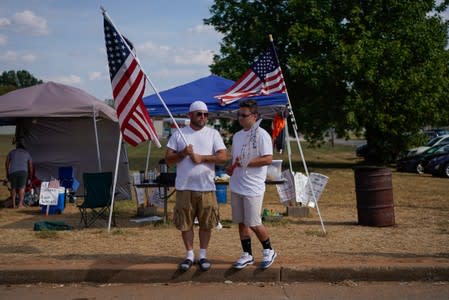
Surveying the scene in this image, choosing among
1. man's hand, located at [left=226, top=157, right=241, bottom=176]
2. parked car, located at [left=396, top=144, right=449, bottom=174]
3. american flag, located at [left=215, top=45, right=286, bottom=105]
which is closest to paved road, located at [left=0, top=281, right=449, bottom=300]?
man's hand, located at [left=226, top=157, right=241, bottom=176]

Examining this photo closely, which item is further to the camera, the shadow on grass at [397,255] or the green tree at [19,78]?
the green tree at [19,78]

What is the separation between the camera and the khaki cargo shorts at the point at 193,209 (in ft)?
23.0

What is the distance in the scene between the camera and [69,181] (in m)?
15.9

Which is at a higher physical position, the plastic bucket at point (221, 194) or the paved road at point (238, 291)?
the plastic bucket at point (221, 194)

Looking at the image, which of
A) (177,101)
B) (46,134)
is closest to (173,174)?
(177,101)

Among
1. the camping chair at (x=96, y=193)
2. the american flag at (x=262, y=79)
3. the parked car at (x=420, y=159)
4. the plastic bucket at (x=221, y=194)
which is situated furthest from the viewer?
the parked car at (x=420, y=159)

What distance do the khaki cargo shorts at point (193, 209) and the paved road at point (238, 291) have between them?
67 centimetres

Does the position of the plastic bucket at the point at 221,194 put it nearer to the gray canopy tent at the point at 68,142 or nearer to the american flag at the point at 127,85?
the gray canopy tent at the point at 68,142

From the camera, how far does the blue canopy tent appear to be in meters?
12.1

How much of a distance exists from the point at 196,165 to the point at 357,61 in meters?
20.3

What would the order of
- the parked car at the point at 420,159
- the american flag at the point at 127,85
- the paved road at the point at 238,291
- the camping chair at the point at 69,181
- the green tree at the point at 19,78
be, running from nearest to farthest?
the paved road at the point at 238,291 < the american flag at the point at 127,85 < the camping chair at the point at 69,181 < the parked car at the point at 420,159 < the green tree at the point at 19,78

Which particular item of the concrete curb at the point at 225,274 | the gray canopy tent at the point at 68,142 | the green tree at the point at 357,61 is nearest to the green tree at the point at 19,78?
the green tree at the point at 357,61

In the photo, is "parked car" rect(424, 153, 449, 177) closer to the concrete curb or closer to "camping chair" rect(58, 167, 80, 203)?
"camping chair" rect(58, 167, 80, 203)

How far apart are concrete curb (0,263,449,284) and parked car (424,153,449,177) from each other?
17529 mm
